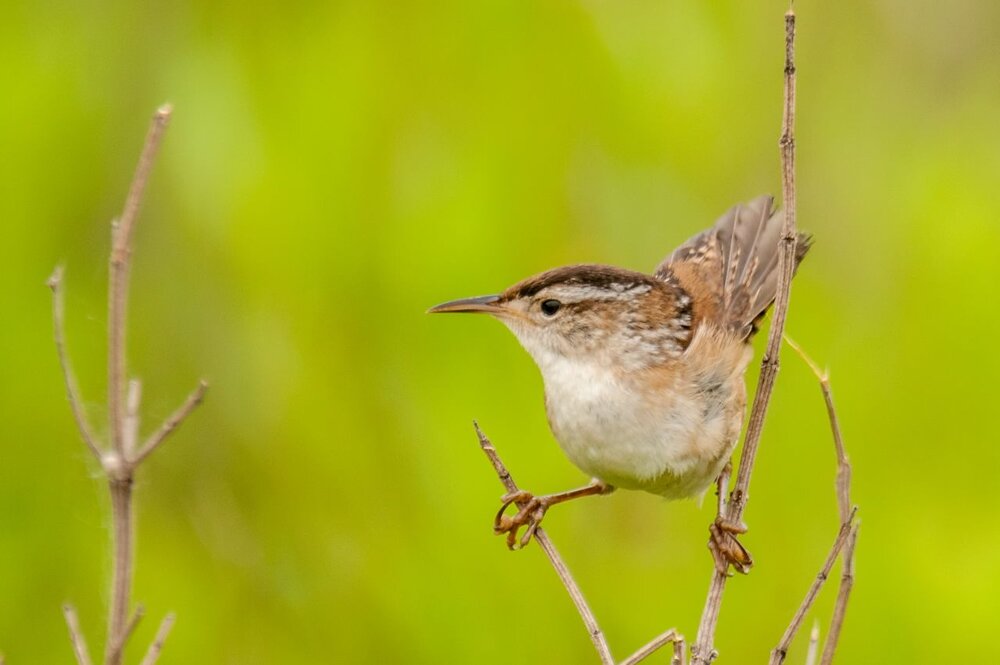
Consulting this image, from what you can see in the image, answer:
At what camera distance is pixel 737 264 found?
367 cm

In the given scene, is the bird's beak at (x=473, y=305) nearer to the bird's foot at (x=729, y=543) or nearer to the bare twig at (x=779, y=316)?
the bird's foot at (x=729, y=543)

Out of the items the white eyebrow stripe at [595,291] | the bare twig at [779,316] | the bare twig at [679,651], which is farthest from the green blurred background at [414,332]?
the bare twig at [679,651]

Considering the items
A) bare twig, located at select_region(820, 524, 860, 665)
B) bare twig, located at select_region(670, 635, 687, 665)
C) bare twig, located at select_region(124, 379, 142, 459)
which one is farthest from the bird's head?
bare twig, located at select_region(124, 379, 142, 459)

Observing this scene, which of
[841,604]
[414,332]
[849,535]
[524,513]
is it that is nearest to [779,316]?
[849,535]

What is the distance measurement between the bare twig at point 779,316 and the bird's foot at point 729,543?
324 millimetres

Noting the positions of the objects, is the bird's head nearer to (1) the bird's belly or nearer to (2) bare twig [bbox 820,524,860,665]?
(1) the bird's belly

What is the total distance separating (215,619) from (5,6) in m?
1.73

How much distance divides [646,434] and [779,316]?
527mm

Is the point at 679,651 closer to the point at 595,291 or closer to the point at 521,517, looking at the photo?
the point at 521,517

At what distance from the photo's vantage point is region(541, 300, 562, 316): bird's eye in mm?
3352

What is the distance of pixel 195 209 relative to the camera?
3.86m

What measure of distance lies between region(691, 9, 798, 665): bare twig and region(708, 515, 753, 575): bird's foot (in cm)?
32

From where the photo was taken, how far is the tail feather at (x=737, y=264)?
350cm

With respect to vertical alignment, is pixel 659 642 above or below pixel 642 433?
below
